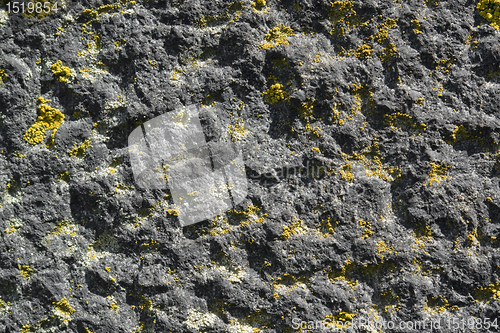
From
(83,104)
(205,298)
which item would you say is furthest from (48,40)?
(205,298)

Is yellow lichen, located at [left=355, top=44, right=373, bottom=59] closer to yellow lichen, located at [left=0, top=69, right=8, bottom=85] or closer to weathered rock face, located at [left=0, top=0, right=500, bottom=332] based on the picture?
weathered rock face, located at [left=0, top=0, right=500, bottom=332]

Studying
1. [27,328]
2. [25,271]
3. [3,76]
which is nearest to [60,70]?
[3,76]

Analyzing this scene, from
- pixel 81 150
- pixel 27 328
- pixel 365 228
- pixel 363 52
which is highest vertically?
pixel 363 52

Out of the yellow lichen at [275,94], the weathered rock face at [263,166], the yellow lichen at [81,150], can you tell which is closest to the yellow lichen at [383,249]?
the weathered rock face at [263,166]

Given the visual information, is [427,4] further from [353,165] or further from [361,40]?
[353,165]

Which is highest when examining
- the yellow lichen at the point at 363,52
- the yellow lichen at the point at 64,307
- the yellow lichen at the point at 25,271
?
the yellow lichen at the point at 363,52

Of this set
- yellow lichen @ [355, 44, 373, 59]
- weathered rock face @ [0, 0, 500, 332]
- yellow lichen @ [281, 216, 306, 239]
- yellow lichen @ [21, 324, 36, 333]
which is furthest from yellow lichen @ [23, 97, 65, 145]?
yellow lichen @ [355, 44, 373, 59]

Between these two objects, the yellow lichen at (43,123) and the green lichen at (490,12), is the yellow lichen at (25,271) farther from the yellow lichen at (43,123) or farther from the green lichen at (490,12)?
the green lichen at (490,12)

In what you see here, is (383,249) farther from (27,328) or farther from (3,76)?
(3,76)
